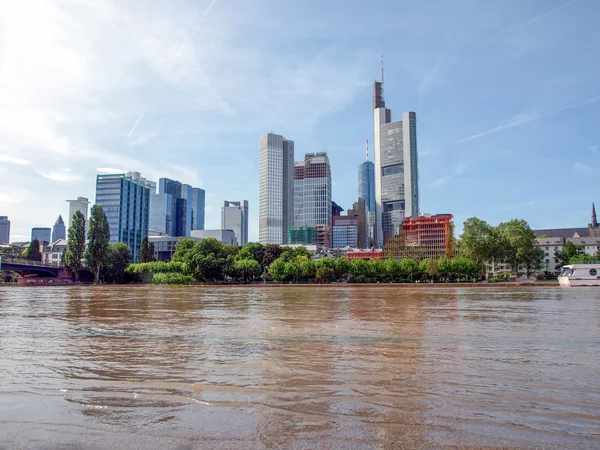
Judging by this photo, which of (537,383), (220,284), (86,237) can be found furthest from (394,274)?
(537,383)

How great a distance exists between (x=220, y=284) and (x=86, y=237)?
38.7 metres

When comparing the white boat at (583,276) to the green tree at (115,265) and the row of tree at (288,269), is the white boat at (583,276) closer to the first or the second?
the row of tree at (288,269)

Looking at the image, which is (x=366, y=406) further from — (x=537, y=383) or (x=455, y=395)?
(x=537, y=383)

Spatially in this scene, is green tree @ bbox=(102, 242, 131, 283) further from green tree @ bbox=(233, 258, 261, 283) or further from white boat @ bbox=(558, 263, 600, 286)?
white boat @ bbox=(558, 263, 600, 286)

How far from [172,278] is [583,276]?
3140 inches

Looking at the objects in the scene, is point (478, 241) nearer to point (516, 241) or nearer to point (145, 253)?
point (516, 241)

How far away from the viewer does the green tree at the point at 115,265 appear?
116 m

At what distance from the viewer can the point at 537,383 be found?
26.3 feet

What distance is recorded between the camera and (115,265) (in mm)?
119062

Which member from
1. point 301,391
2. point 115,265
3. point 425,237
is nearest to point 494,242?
point 425,237

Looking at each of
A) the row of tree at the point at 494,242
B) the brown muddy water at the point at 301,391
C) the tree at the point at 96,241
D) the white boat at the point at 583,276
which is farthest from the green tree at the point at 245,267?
the brown muddy water at the point at 301,391

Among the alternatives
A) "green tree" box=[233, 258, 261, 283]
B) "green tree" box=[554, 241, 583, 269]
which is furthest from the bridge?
"green tree" box=[554, 241, 583, 269]

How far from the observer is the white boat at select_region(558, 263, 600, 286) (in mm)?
76312

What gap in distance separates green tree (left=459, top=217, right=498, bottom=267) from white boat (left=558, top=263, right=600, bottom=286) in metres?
21.2
